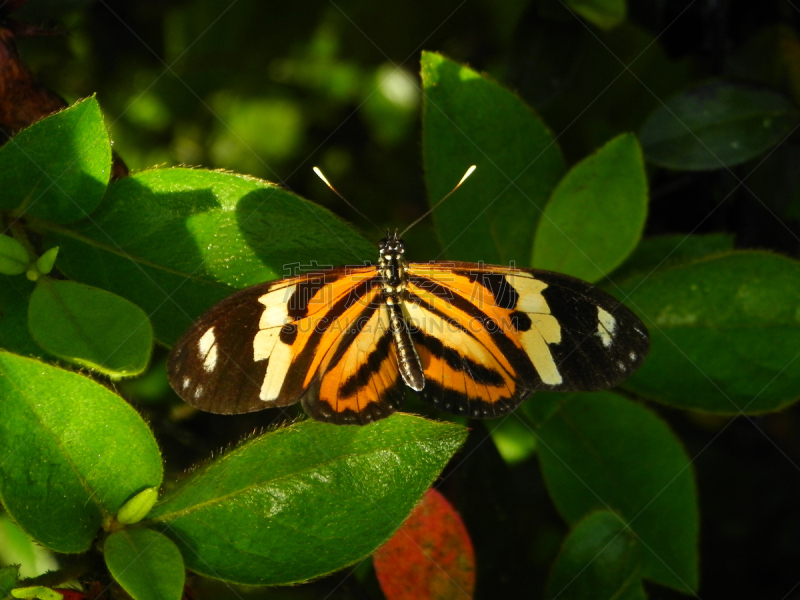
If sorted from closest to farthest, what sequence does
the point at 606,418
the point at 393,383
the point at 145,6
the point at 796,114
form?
the point at 393,383 → the point at 606,418 → the point at 796,114 → the point at 145,6

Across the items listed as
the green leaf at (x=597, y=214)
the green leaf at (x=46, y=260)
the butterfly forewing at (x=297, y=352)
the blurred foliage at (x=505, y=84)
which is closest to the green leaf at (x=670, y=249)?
the blurred foliage at (x=505, y=84)

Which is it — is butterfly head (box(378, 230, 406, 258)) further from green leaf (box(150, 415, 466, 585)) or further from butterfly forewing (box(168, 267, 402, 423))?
green leaf (box(150, 415, 466, 585))

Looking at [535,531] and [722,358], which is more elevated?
[722,358]

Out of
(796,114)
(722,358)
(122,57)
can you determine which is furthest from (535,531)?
(122,57)

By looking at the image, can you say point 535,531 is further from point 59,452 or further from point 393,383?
point 59,452

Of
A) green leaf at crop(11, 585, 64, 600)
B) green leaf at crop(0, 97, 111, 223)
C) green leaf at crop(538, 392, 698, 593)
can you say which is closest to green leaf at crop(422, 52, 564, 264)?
green leaf at crop(538, 392, 698, 593)

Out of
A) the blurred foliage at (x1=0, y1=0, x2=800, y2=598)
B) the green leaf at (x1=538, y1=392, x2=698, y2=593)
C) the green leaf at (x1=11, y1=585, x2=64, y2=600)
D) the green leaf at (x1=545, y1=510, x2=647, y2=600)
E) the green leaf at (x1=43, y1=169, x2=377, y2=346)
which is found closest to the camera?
the green leaf at (x1=11, y1=585, x2=64, y2=600)

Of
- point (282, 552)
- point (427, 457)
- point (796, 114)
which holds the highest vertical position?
point (796, 114)
